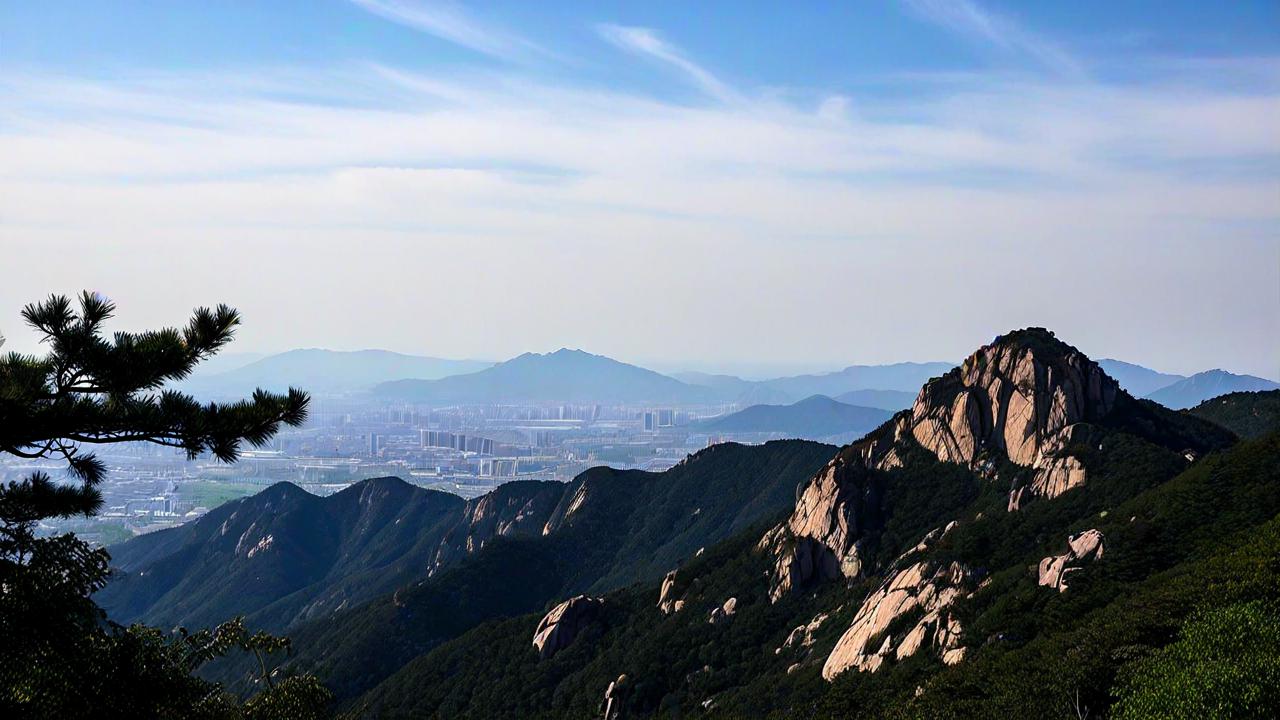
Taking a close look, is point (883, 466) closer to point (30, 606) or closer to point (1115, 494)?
point (1115, 494)

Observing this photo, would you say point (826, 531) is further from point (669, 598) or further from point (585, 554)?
point (585, 554)

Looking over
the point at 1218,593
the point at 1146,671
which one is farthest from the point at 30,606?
the point at 1218,593

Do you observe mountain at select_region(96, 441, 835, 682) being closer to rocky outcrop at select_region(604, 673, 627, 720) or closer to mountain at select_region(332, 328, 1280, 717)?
mountain at select_region(332, 328, 1280, 717)

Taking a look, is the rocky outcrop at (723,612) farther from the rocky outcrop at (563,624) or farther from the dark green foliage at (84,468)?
the dark green foliage at (84,468)

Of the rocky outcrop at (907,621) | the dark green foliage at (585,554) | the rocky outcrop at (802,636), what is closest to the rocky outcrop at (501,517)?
the dark green foliage at (585,554)

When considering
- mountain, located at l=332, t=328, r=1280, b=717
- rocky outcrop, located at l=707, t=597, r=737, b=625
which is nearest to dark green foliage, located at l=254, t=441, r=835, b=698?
mountain, located at l=332, t=328, r=1280, b=717
